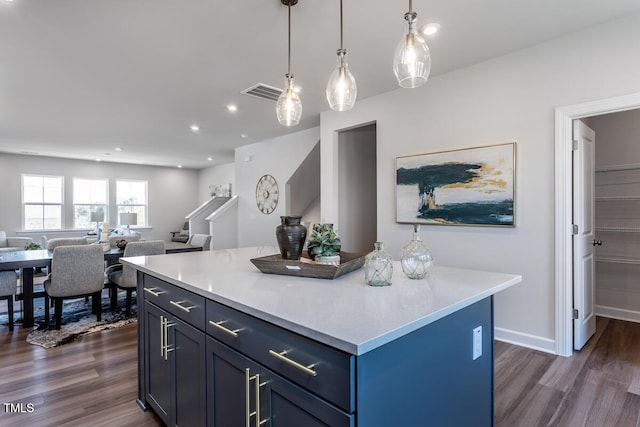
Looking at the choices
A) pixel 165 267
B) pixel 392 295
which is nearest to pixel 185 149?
pixel 165 267

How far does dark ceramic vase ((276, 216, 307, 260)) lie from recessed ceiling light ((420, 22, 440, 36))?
1818 mm

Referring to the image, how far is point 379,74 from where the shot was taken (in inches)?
135

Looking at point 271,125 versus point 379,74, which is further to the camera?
point 271,125

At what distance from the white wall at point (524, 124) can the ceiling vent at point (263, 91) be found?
1.52 m

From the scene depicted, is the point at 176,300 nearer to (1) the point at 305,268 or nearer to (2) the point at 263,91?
(1) the point at 305,268

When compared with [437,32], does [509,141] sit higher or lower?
lower

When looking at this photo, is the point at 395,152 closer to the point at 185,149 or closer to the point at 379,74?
the point at 379,74

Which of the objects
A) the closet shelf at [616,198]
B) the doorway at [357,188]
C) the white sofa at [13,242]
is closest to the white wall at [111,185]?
the white sofa at [13,242]

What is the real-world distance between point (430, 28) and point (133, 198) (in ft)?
30.9

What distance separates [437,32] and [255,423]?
9.26ft

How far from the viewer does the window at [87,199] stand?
866cm

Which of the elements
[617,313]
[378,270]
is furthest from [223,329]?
[617,313]

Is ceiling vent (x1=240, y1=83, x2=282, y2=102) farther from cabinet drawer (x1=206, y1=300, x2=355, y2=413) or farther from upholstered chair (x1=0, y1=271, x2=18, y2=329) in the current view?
upholstered chair (x1=0, y1=271, x2=18, y2=329)

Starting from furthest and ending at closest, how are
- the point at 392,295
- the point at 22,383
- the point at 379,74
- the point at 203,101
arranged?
the point at 203,101
the point at 379,74
the point at 22,383
the point at 392,295
